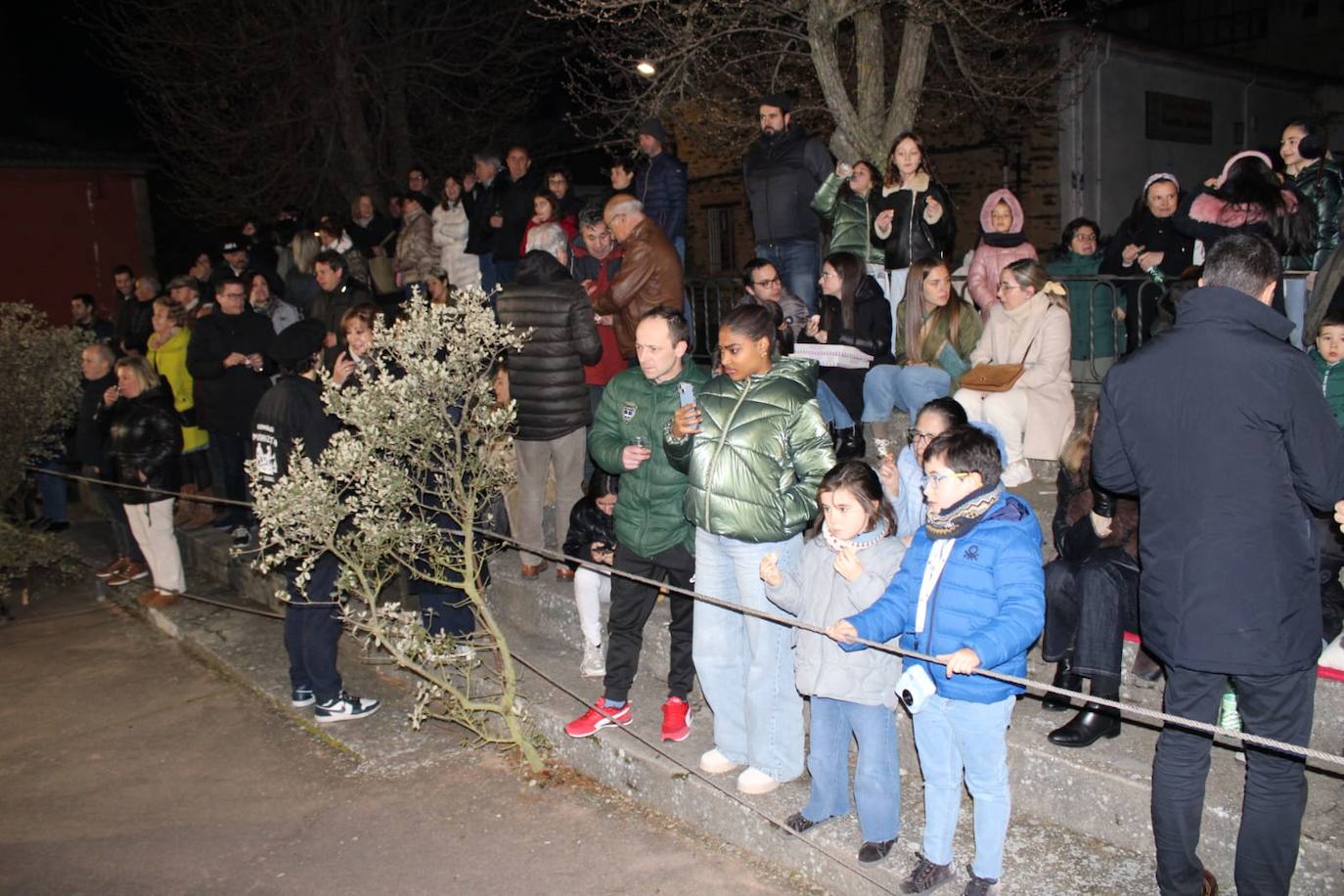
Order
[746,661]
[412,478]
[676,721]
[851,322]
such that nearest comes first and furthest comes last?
[746,661], [676,721], [412,478], [851,322]

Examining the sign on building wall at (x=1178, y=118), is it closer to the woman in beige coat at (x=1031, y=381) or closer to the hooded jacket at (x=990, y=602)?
the woman in beige coat at (x=1031, y=381)

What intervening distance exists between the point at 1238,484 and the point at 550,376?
4087mm

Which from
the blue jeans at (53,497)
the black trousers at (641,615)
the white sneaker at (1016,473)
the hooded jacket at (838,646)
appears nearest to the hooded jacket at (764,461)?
the hooded jacket at (838,646)

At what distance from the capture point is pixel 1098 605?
4469mm

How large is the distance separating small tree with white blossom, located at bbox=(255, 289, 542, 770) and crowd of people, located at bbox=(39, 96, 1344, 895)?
57 centimetres

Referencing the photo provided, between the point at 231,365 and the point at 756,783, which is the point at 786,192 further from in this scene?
the point at 756,783

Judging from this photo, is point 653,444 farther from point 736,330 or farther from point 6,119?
point 6,119

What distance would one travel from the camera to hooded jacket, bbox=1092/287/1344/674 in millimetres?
3359

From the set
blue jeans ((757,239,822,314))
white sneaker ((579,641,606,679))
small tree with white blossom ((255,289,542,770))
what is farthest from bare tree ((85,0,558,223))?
white sneaker ((579,641,606,679))

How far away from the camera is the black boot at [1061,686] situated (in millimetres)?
4645

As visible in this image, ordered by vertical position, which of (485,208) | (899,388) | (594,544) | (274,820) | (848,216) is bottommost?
(274,820)

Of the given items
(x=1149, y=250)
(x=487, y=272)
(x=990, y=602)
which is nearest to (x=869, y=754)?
(x=990, y=602)

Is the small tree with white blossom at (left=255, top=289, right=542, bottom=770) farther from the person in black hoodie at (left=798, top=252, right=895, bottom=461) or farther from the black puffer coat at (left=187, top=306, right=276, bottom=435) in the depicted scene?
the black puffer coat at (left=187, top=306, right=276, bottom=435)

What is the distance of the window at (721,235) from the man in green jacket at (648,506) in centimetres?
1759
